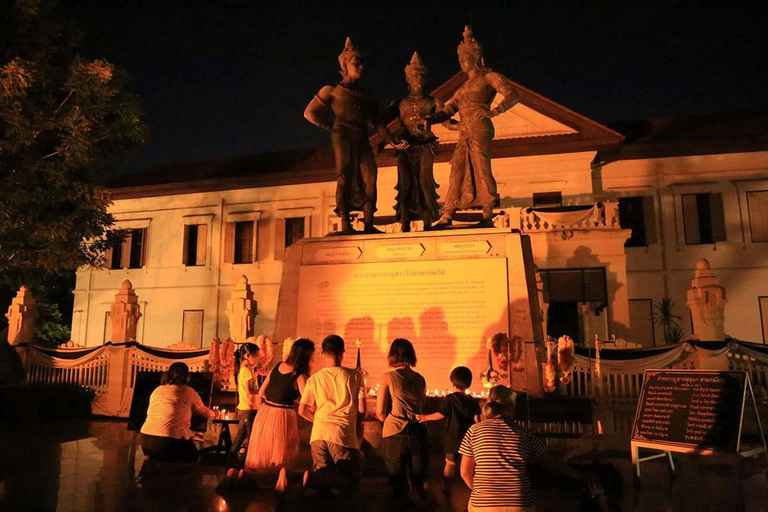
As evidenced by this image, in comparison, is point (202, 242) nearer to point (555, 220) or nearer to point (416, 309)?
point (555, 220)

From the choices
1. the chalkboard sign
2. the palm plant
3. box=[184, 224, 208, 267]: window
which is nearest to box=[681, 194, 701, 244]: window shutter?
the palm plant

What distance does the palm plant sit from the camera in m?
20.6

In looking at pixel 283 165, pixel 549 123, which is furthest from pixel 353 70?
pixel 283 165

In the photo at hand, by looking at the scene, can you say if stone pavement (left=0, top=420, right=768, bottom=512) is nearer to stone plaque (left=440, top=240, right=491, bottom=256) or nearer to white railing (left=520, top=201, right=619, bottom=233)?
stone plaque (left=440, top=240, right=491, bottom=256)

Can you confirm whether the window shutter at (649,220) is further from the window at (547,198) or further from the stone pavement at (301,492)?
the stone pavement at (301,492)

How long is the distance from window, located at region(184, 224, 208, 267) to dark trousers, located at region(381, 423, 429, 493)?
78.5ft

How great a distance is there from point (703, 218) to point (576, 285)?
20.7 ft

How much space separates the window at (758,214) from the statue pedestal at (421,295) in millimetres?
17971

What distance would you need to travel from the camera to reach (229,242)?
27.2 metres

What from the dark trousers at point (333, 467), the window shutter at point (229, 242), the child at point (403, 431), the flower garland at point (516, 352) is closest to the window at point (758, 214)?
the flower garland at point (516, 352)

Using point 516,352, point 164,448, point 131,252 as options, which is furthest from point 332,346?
point 131,252

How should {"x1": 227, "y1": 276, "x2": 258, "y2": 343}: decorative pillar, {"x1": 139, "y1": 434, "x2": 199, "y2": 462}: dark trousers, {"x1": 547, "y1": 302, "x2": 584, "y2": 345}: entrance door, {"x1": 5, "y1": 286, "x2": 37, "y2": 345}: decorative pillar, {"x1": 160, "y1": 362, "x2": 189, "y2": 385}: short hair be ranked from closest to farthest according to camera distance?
{"x1": 139, "y1": 434, "x2": 199, "y2": 462}: dark trousers
{"x1": 160, "y1": 362, "x2": 189, "y2": 385}: short hair
{"x1": 227, "y1": 276, "x2": 258, "y2": 343}: decorative pillar
{"x1": 5, "y1": 286, "x2": 37, "y2": 345}: decorative pillar
{"x1": 547, "y1": 302, "x2": 584, "y2": 345}: entrance door

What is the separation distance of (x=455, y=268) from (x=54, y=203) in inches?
472

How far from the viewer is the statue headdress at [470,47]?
8359 millimetres
